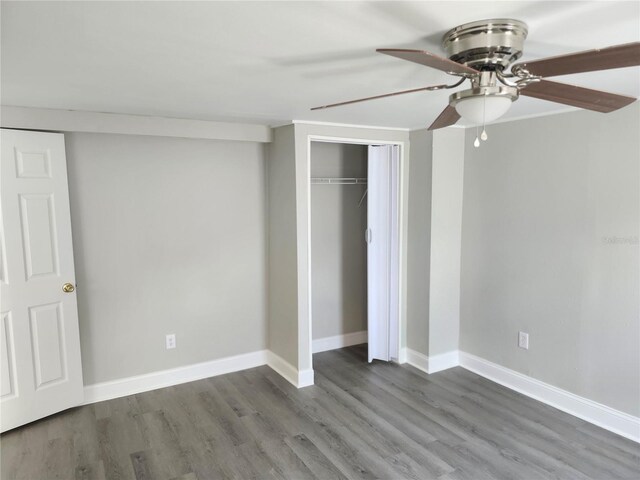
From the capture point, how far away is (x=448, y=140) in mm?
3793

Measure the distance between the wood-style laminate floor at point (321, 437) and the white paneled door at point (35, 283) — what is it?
0.78ft

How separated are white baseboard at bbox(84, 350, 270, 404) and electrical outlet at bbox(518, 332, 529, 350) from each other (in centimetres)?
210

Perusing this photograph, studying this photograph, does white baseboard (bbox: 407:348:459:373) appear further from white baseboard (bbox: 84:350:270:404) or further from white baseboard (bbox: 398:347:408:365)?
white baseboard (bbox: 84:350:270:404)

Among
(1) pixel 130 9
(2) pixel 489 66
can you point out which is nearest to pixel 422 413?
(2) pixel 489 66

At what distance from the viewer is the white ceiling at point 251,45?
4.42ft

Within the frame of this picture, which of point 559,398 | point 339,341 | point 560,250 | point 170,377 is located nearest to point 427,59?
point 560,250

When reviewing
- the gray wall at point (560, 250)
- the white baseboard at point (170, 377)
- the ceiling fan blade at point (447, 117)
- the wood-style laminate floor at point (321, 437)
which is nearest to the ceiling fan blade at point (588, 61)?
the ceiling fan blade at point (447, 117)

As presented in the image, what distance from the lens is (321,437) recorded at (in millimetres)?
2967

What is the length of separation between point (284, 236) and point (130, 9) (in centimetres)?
253

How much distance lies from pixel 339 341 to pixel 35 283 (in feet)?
8.79

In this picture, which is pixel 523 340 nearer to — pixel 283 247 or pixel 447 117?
pixel 283 247

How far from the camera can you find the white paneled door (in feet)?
9.52

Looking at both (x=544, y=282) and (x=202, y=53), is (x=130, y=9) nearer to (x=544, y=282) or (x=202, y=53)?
(x=202, y=53)

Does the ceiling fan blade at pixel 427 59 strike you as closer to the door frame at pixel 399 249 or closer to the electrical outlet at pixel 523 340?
the door frame at pixel 399 249
